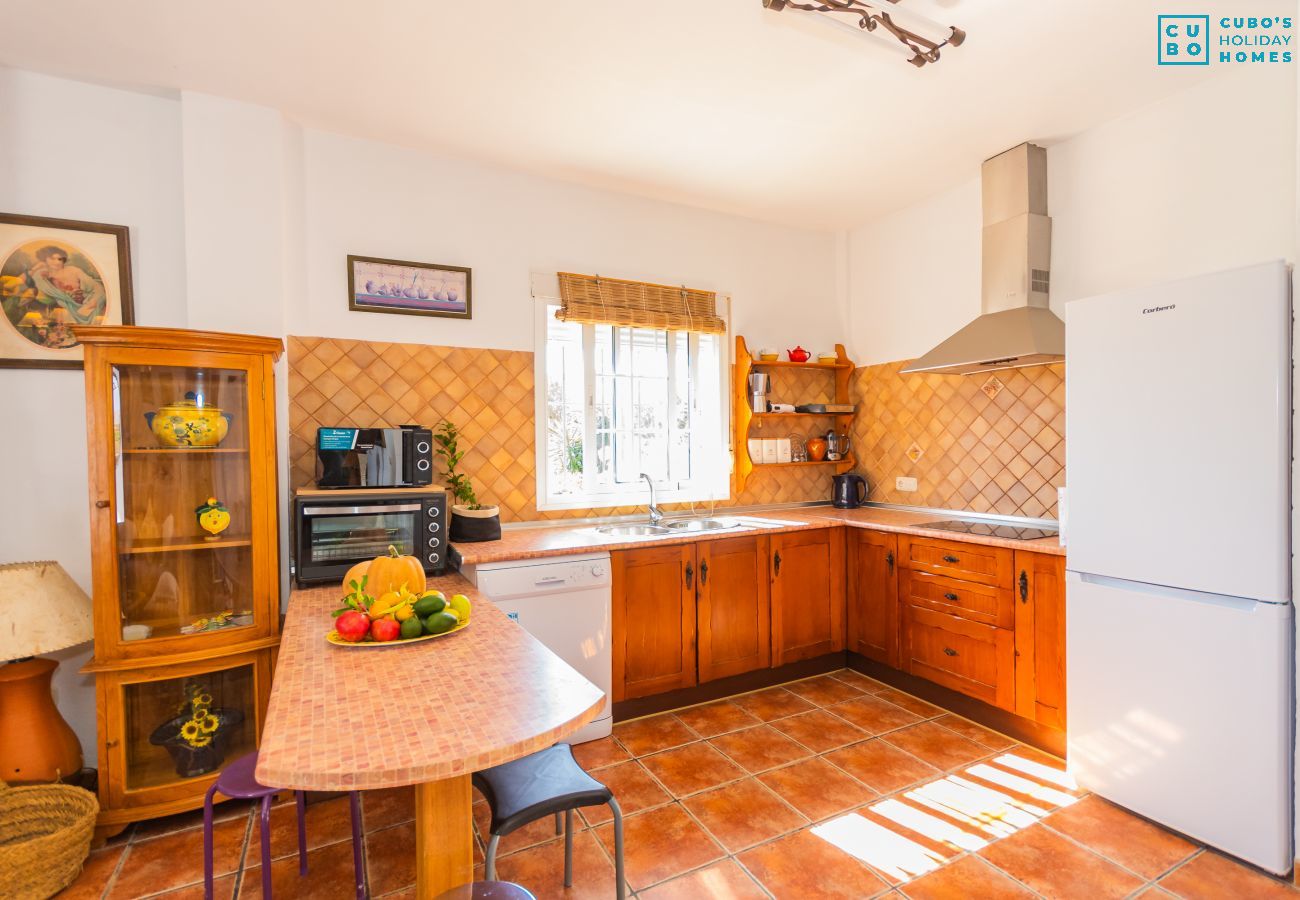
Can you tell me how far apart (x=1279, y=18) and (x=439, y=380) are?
11.6ft

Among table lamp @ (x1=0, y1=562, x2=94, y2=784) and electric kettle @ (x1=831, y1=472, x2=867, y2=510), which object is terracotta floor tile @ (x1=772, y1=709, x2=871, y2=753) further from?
table lamp @ (x1=0, y1=562, x2=94, y2=784)

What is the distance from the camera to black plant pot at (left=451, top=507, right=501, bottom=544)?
2.87 m

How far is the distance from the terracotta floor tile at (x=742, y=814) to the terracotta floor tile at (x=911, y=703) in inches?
43.9

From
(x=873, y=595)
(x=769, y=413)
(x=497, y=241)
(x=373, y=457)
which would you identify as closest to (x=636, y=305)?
(x=497, y=241)

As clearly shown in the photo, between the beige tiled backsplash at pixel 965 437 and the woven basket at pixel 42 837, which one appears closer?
the woven basket at pixel 42 837

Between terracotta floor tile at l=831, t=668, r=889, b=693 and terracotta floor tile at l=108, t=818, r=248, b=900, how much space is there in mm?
2866

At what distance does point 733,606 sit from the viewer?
324 centimetres

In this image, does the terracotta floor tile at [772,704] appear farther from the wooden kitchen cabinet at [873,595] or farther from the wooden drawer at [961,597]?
the wooden drawer at [961,597]

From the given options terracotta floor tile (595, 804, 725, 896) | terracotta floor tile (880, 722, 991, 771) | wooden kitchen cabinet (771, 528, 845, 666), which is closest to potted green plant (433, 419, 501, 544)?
terracotta floor tile (595, 804, 725, 896)

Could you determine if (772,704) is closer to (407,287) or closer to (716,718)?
(716,718)

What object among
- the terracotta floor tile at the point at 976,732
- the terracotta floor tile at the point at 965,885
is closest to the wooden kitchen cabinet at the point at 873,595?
the terracotta floor tile at the point at 976,732

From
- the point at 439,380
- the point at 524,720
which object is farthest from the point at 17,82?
the point at 524,720

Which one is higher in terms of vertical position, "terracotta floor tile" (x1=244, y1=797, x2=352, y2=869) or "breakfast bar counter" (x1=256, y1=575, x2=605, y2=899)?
"breakfast bar counter" (x1=256, y1=575, x2=605, y2=899)

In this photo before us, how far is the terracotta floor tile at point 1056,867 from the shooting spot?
72.2 inches
